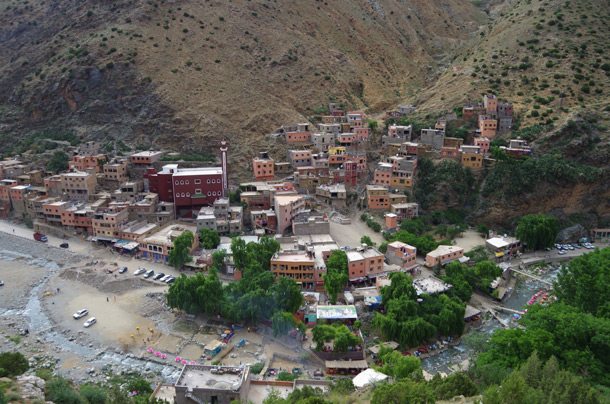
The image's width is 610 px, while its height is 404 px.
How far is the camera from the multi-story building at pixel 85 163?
193ft

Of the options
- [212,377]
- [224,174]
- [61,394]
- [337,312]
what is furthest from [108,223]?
[212,377]

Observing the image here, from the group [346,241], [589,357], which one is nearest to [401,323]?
[589,357]

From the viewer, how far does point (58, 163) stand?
202 feet

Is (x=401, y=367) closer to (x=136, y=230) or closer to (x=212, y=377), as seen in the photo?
(x=212, y=377)

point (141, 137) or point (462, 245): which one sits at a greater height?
point (141, 137)

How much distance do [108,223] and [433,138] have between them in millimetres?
35821

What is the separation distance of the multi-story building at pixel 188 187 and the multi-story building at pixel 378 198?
15239mm

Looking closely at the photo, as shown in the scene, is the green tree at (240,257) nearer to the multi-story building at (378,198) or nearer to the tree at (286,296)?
the tree at (286,296)

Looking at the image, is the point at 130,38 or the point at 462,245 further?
the point at 130,38

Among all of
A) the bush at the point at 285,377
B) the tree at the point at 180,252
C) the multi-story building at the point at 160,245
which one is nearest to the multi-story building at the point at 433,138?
the multi-story building at the point at 160,245

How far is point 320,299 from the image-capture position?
39.5 metres

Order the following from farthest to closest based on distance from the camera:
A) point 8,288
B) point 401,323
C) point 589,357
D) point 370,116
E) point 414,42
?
point 414,42 → point 370,116 → point 8,288 → point 401,323 → point 589,357

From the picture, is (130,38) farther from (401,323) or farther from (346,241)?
(401,323)

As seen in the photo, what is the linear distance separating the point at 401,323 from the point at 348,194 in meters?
22.8
